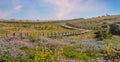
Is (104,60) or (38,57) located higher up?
(38,57)

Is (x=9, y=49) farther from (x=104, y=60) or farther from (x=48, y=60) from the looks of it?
(x=104, y=60)

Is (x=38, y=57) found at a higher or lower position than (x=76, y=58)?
higher

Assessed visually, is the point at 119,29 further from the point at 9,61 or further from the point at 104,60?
the point at 9,61

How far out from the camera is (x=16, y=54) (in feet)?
71.6

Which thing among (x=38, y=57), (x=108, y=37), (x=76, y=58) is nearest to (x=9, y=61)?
(x=38, y=57)

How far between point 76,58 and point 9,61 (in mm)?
8077

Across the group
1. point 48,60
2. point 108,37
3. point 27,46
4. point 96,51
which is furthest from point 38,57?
point 108,37

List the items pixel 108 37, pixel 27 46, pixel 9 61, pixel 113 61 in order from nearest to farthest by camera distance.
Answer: pixel 9 61
pixel 113 61
pixel 27 46
pixel 108 37

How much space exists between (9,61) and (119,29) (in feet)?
213

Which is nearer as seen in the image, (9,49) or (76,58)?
(9,49)

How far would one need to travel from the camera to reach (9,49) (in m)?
22.3

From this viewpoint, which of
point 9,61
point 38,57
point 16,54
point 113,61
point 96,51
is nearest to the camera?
point 38,57

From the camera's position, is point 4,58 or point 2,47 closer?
point 4,58

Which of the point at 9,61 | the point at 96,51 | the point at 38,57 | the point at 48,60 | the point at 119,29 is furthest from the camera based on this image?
the point at 119,29
